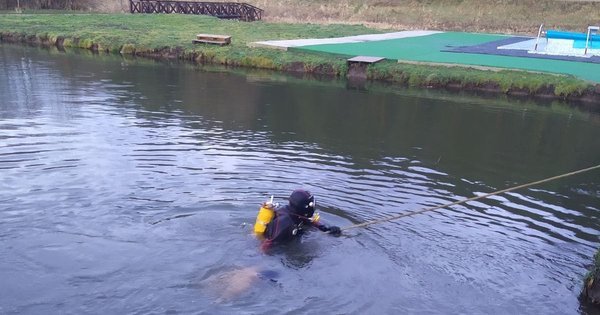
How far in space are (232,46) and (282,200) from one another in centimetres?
1928

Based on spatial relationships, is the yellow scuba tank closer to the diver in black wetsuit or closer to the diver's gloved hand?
the diver in black wetsuit

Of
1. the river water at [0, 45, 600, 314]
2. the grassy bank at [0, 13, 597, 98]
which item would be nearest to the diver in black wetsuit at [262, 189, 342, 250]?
the river water at [0, 45, 600, 314]

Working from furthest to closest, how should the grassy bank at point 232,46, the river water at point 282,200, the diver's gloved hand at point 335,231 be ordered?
the grassy bank at point 232,46 < the diver's gloved hand at point 335,231 < the river water at point 282,200

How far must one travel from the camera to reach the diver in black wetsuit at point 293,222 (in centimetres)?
802

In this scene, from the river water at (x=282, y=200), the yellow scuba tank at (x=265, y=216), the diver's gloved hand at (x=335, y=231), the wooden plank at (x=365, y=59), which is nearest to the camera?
the river water at (x=282, y=200)

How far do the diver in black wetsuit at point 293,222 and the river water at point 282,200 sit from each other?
0.71ft

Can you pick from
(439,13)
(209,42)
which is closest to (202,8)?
(439,13)

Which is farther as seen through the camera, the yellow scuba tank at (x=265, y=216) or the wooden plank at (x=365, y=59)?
the wooden plank at (x=365, y=59)

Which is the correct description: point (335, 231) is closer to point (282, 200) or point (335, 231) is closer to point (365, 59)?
point (282, 200)

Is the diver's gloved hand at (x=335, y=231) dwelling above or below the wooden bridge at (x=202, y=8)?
below

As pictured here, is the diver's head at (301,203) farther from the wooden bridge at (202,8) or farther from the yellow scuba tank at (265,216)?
the wooden bridge at (202,8)

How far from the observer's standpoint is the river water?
7.18m

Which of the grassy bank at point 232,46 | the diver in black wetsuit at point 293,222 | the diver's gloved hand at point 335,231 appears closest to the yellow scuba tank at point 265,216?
the diver in black wetsuit at point 293,222

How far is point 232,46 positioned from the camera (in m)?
28.2
